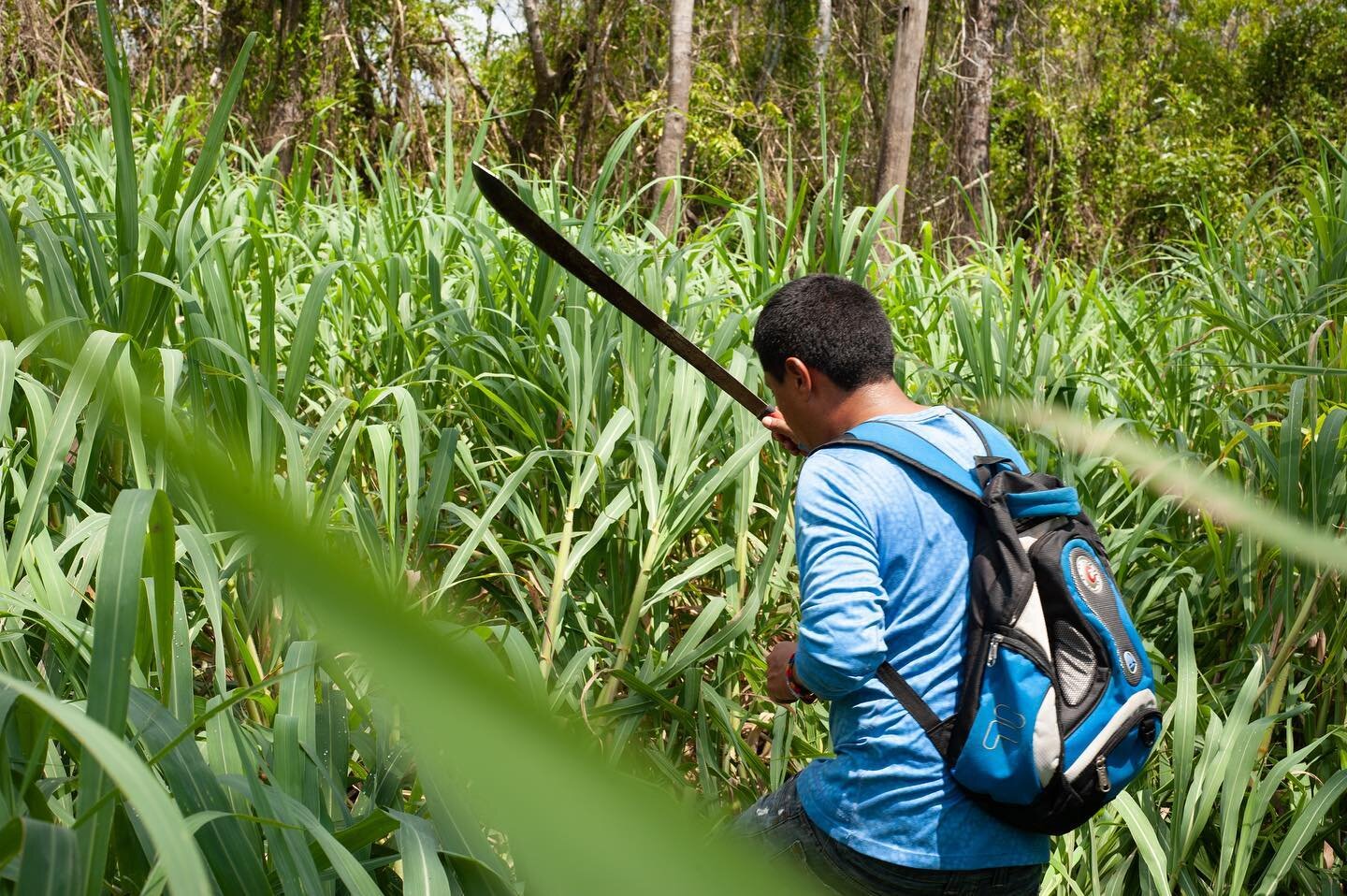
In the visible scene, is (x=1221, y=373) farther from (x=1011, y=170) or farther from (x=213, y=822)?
(x=1011, y=170)

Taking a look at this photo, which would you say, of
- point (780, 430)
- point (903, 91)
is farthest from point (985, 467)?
point (903, 91)

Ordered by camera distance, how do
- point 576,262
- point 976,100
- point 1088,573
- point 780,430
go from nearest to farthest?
point 576,262 → point 1088,573 → point 780,430 → point 976,100

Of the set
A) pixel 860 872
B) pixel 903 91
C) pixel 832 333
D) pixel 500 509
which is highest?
pixel 903 91

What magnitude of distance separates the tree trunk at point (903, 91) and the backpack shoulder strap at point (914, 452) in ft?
15.4

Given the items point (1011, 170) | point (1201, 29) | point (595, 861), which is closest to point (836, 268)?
point (595, 861)

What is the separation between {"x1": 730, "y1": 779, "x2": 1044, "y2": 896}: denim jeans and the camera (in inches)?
63.3

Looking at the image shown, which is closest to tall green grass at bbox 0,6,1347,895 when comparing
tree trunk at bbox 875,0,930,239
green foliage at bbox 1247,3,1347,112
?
tree trunk at bbox 875,0,930,239

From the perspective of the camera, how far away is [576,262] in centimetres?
146

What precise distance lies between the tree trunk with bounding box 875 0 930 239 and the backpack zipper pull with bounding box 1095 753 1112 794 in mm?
4918

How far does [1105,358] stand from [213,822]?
306 centimetres

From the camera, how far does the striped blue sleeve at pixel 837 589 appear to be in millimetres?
1546

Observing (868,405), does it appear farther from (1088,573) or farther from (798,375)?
(1088,573)

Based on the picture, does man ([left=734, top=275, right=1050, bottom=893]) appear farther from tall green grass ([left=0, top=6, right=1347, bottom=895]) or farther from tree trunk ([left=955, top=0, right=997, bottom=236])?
tree trunk ([left=955, top=0, right=997, bottom=236])

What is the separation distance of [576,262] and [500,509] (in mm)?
804
